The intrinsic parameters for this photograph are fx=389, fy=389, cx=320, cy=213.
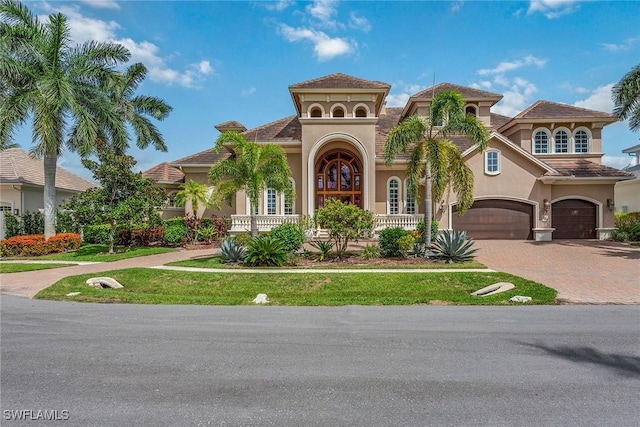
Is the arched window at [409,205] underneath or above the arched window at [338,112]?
underneath

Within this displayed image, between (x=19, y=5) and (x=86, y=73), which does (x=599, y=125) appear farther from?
(x=19, y=5)

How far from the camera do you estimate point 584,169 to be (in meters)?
23.9

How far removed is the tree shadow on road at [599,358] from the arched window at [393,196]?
18.1 m

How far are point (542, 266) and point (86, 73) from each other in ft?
76.9

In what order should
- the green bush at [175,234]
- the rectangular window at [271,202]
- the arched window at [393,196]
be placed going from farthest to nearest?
the rectangular window at [271,202], the arched window at [393,196], the green bush at [175,234]

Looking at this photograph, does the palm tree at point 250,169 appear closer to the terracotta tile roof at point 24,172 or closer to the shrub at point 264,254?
the shrub at point 264,254

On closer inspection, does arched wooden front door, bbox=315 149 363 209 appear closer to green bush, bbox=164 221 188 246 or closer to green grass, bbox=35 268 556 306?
green bush, bbox=164 221 188 246

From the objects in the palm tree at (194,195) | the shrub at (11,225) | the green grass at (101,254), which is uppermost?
the palm tree at (194,195)

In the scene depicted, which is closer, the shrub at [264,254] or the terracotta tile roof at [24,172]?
the shrub at [264,254]

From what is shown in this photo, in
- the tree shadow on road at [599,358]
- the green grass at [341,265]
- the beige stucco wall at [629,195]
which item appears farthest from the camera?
the beige stucco wall at [629,195]

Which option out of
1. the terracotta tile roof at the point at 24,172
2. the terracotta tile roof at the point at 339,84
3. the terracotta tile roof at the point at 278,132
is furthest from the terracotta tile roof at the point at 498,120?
the terracotta tile roof at the point at 24,172

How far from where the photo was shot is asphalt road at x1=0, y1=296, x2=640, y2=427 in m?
3.96

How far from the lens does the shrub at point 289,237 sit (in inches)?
643

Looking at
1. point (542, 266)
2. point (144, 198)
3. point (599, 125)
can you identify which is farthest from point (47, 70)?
point (599, 125)
